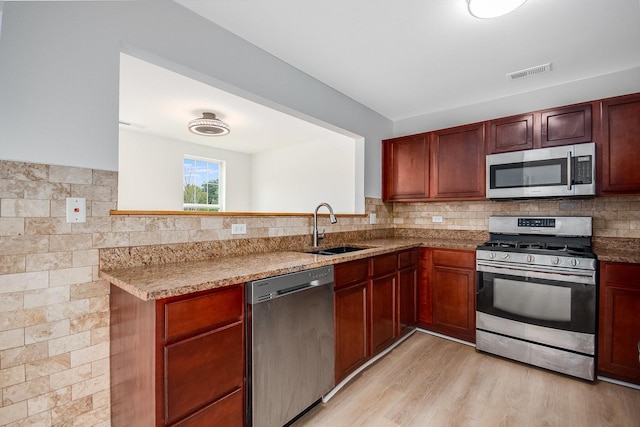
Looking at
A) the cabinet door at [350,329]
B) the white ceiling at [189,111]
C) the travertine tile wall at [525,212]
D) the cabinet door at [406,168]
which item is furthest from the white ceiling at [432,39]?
the cabinet door at [350,329]

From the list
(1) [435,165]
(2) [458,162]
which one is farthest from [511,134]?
(1) [435,165]

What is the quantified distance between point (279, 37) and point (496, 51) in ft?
5.45

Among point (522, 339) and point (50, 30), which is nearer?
point (50, 30)

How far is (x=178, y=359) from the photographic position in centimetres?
122

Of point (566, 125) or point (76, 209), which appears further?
point (566, 125)

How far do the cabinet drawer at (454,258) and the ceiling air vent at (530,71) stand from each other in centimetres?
163

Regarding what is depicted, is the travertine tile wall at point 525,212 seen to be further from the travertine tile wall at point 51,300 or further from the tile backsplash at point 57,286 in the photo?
the travertine tile wall at point 51,300

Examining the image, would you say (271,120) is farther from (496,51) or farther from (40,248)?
(40,248)

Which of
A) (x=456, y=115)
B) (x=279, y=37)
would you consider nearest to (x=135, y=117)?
(x=279, y=37)

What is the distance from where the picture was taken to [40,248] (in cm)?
Answer: 133

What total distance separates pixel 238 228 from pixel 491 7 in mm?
2070

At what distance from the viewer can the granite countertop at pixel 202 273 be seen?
1199 millimetres

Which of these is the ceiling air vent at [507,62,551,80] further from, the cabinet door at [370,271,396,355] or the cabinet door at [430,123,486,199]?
the cabinet door at [370,271,396,355]

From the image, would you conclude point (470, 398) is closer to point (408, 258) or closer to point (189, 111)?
point (408, 258)
